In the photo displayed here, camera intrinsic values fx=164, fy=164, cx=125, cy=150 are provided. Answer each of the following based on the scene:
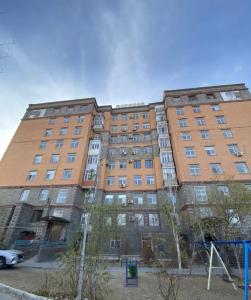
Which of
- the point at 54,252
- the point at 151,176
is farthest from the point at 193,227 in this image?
the point at 54,252

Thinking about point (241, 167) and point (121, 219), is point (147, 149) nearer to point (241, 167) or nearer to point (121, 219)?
point (121, 219)

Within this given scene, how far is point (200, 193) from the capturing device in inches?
772

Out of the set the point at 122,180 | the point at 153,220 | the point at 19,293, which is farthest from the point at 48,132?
the point at 19,293

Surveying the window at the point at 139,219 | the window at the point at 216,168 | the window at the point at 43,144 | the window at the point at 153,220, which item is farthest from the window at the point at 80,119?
the window at the point at 216,168

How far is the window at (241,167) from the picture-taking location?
20.3 m

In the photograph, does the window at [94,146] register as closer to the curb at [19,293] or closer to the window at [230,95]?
the curb at [19,293]

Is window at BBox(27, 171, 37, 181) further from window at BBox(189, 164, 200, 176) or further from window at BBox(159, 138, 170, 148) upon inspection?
window at BBox(189, 164, 200, 176)

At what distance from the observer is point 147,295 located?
7.10 meters

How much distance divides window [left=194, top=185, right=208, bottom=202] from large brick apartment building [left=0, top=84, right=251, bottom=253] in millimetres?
111

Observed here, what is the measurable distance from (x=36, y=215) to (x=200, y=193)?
20355 millimetres

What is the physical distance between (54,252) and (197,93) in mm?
31855

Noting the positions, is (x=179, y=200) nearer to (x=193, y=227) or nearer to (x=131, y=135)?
(x=193, y=227)

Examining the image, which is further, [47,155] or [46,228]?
[47,155]

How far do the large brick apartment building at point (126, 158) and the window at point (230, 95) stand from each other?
165 mm
